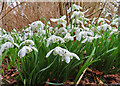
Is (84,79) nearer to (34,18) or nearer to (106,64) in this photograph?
(106,64)

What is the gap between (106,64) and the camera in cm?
131

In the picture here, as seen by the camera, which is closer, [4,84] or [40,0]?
[4,84]

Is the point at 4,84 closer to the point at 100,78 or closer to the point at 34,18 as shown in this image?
the point at 100,78

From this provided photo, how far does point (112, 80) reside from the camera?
3.99 ft

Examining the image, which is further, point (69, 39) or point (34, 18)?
point (34, 18)

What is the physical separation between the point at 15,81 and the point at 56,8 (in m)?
3.70

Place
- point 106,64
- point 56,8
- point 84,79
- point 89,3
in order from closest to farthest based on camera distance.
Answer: point 84,79
point 106,64
point 56,8
point 89,3

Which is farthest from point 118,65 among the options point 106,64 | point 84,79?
point 84,79

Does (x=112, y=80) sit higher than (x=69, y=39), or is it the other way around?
(x=69, y=39)

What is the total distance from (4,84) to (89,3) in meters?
4.60

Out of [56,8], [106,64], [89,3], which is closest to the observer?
[106,64]

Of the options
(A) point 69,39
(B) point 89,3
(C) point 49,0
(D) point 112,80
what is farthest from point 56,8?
(D) point 112,80

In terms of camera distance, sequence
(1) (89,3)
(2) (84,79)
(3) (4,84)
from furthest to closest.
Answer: (1) (89,3)
(2) (84,79)
(3) (4,84)

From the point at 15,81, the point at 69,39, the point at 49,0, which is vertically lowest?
the point at 15,81
